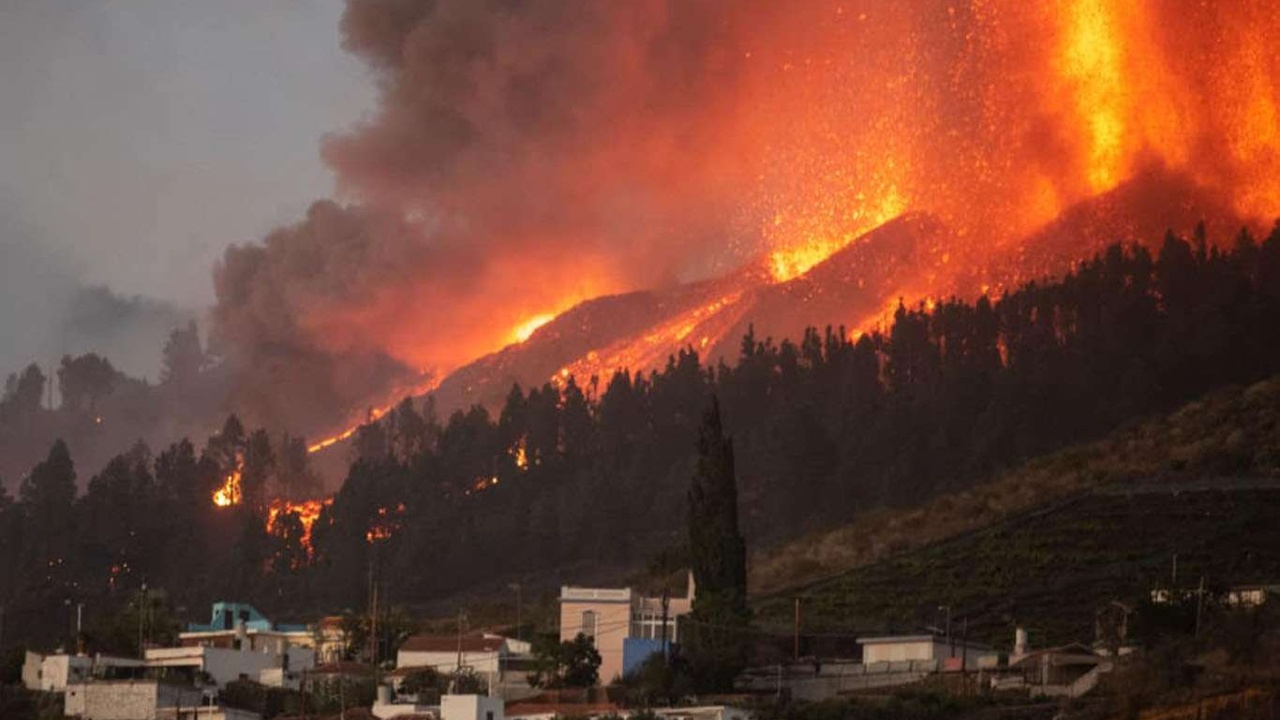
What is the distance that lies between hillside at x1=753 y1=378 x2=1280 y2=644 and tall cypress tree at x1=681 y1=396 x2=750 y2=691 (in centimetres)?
466

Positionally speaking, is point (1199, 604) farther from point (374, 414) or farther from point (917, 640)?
point (374, 414)

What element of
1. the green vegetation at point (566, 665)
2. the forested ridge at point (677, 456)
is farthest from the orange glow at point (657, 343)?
the green vegetation at point (566, 665)

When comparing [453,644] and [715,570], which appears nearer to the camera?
[715,570]

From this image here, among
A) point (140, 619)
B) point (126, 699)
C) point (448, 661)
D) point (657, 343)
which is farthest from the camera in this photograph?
point (657, 343)

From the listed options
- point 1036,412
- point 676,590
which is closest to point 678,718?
point 676,590

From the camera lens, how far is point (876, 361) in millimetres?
120062

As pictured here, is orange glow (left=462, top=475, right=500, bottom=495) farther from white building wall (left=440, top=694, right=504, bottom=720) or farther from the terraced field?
white building wall (left=440, top=694, right=504, bottom=720)

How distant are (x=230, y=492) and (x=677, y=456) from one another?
23598mm

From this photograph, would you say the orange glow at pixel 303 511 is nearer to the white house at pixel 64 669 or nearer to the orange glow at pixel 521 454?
the orange glow at pixel 521 454

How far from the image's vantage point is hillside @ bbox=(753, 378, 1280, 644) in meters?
84.8

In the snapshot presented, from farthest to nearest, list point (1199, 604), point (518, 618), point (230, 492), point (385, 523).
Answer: point (230, 492)
point (385, 523)
point (518, 618)
point (1199, 604)

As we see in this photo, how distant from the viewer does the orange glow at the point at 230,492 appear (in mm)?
130125

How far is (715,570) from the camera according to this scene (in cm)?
7988

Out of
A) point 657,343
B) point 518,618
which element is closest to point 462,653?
point 518,618
